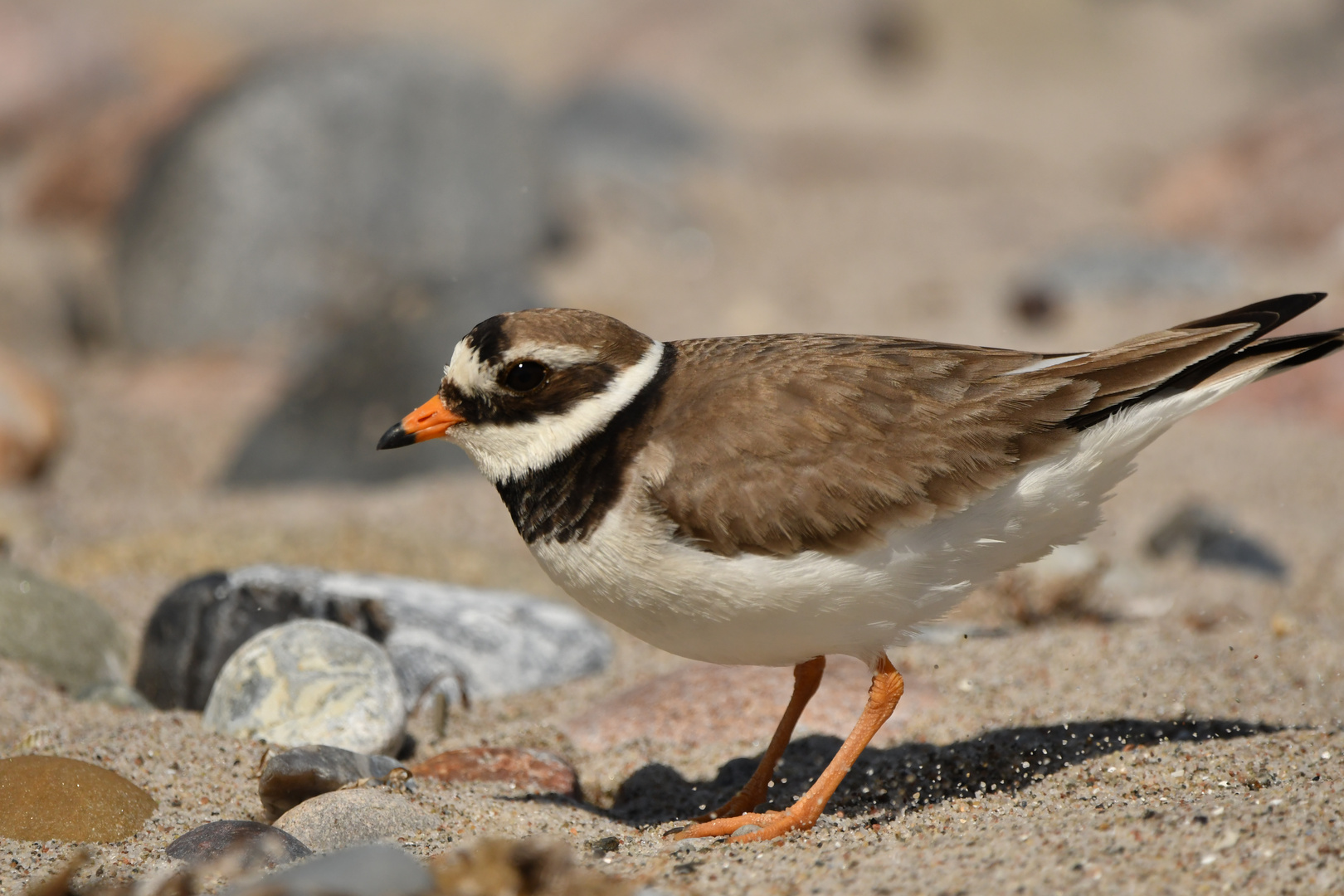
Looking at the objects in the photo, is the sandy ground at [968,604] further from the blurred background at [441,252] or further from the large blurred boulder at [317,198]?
the large blurred boulder at [317,198]

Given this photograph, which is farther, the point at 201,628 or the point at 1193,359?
the point at 201,628

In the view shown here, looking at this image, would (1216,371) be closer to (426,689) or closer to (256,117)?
(426,689)

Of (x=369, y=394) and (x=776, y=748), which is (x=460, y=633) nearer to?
(x=776, y=748)

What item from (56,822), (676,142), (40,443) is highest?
Answer: (676,142)

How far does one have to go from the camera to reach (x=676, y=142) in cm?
1684

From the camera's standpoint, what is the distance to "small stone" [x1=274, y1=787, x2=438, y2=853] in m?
3.99

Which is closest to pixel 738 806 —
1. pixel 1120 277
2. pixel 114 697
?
pixel 114 697

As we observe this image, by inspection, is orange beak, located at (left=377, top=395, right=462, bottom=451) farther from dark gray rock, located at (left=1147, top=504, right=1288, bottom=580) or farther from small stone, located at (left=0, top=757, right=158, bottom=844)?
dark gray rock, located at (left=1147, top=504, right=1288, bottom=580)

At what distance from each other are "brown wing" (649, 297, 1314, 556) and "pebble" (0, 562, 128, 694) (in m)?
3.18

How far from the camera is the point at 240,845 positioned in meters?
3.74

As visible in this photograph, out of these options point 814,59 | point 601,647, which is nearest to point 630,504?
point 601,647

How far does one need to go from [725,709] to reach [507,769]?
105 centimetres

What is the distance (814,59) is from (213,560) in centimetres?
1726

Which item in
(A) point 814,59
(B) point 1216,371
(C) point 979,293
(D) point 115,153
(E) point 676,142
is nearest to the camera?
(B) point 1216,371
